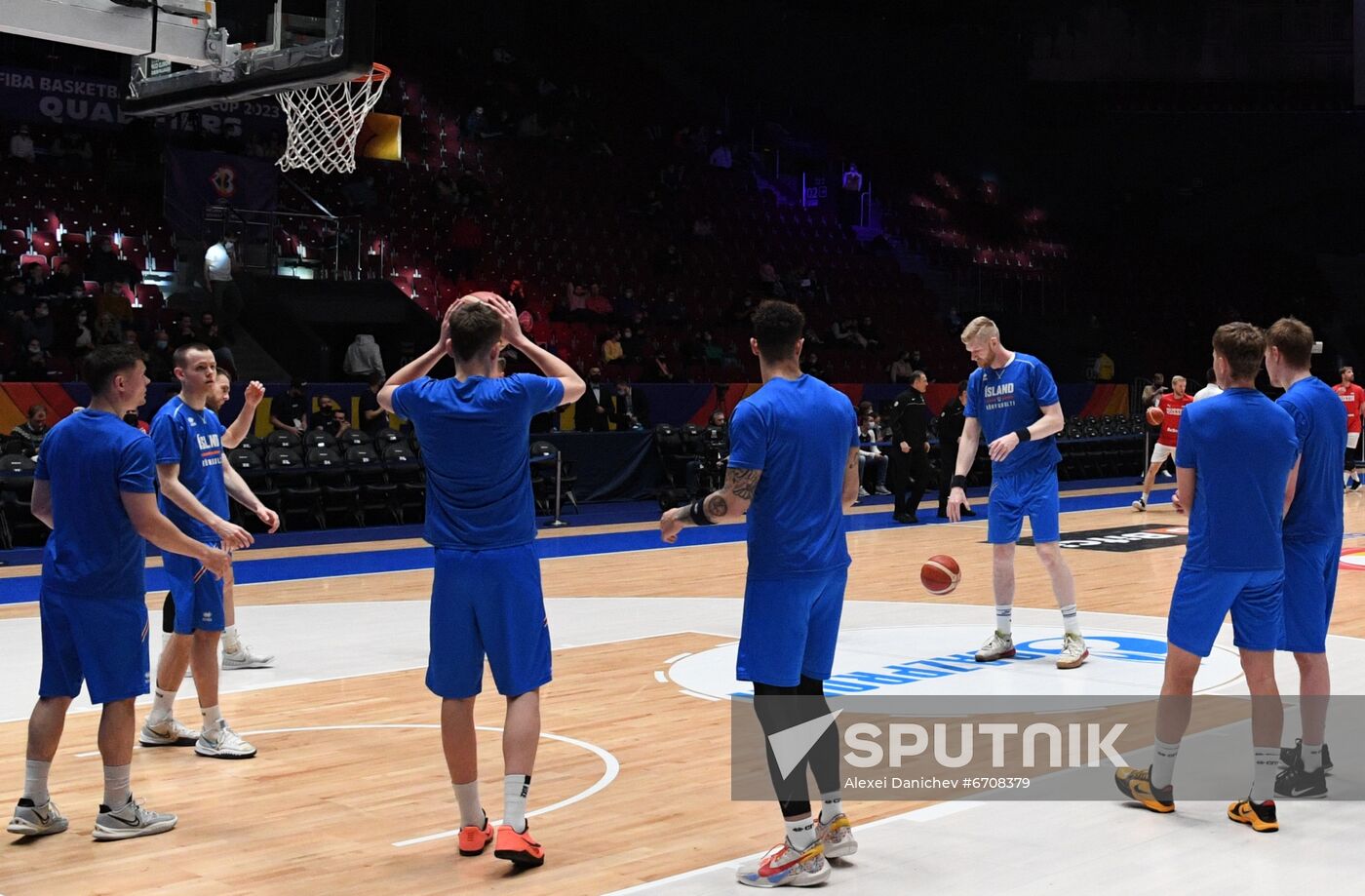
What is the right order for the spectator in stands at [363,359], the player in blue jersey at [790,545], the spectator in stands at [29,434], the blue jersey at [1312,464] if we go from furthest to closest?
the spectator in stands at [363,359] → the spectator in stands at [29,434] → the blue jersey at [1312,464] → the player in blue jersey at [790,545]

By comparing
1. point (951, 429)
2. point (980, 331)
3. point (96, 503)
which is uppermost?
point (980, 331)

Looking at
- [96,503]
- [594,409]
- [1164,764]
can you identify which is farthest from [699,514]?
[594,409]

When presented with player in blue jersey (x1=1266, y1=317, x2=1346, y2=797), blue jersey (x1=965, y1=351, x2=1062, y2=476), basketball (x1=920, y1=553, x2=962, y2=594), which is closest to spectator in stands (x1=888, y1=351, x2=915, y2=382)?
blue jersey (x1=965, y1=351, x2=1062, y2=476)

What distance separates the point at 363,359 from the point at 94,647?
14474mm

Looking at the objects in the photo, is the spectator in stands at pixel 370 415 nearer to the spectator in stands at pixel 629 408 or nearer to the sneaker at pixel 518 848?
the spectator in stands at pixel 629 408

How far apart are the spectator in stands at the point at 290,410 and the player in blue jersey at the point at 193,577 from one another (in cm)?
1012

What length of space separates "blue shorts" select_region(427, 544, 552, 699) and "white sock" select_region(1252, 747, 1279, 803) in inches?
102

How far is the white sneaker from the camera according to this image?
8062 mm

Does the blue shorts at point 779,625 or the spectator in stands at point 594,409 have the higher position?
the spectator in stands at point 594,409

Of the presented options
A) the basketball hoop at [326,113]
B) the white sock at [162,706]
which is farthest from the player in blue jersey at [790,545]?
the basketball hoop at [326,113]

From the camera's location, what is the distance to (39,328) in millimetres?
16859

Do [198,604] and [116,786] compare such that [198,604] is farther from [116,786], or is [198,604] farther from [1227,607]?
[1227,607]

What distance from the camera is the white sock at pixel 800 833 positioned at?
448cm

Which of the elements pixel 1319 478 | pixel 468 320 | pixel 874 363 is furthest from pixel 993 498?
pixel 874 363
